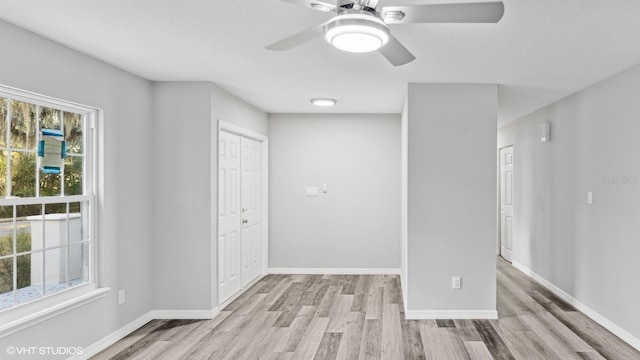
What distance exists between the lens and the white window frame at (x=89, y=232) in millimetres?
2533

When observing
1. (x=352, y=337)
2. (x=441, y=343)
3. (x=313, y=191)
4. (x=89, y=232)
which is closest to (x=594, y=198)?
(x=441, y=343)

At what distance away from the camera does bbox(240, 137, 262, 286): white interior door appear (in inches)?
201

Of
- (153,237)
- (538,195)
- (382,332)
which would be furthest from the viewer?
(538,195)

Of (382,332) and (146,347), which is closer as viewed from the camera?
(146,347)

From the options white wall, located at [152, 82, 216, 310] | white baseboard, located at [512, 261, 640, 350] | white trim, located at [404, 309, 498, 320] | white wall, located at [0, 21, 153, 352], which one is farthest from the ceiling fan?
white baseboard, located at [512, 261, 640, 350]

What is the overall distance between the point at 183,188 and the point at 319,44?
202 cm

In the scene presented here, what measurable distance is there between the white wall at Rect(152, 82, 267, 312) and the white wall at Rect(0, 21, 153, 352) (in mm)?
104

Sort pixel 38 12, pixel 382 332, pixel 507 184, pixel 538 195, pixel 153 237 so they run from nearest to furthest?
pixel 38 12
pixel 382 332
pixel 153 237
pixel 538 195
pixel 507 184

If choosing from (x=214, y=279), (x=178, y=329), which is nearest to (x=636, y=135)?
(x=214, y=279)

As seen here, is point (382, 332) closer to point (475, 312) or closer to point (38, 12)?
point (475, 312)

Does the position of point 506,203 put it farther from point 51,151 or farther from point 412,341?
point 51,151

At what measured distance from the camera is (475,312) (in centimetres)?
404

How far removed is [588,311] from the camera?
4082mm

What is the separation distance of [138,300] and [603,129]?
4663 millimetres
